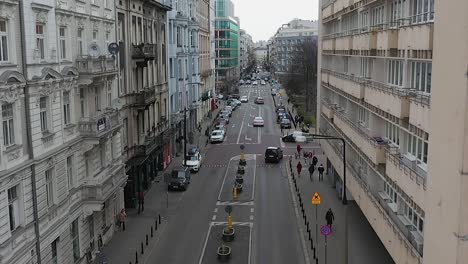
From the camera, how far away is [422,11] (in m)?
18.7

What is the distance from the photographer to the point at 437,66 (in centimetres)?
1002

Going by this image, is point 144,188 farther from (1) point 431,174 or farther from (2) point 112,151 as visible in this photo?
(1) point 431,174

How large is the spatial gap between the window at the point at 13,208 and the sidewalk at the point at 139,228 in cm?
738

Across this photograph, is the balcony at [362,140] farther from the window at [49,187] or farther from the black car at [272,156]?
the black car at [272,156]

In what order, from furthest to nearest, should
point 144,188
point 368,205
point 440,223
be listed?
point 144,188, point 368,205, point 440,223

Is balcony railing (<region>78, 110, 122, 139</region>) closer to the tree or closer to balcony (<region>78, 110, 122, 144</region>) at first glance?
balcony (<region>78, 110, 122, 144</region>)

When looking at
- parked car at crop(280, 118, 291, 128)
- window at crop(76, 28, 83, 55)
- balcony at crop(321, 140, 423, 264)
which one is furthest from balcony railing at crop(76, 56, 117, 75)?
parked car at crop(280, 118, 291, 128)

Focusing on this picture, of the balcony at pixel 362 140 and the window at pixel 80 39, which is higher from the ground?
the window at pixel 80 39

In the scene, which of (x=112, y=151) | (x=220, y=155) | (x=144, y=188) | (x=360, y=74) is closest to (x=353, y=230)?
(x=360, y=74)

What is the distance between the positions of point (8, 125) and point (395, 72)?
1504 centimetres

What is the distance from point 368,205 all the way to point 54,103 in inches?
568

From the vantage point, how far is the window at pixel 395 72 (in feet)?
69.8

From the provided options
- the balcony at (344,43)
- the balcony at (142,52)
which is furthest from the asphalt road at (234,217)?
the balcony at (344,43)

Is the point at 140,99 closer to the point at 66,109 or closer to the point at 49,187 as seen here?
the point at 66,109
